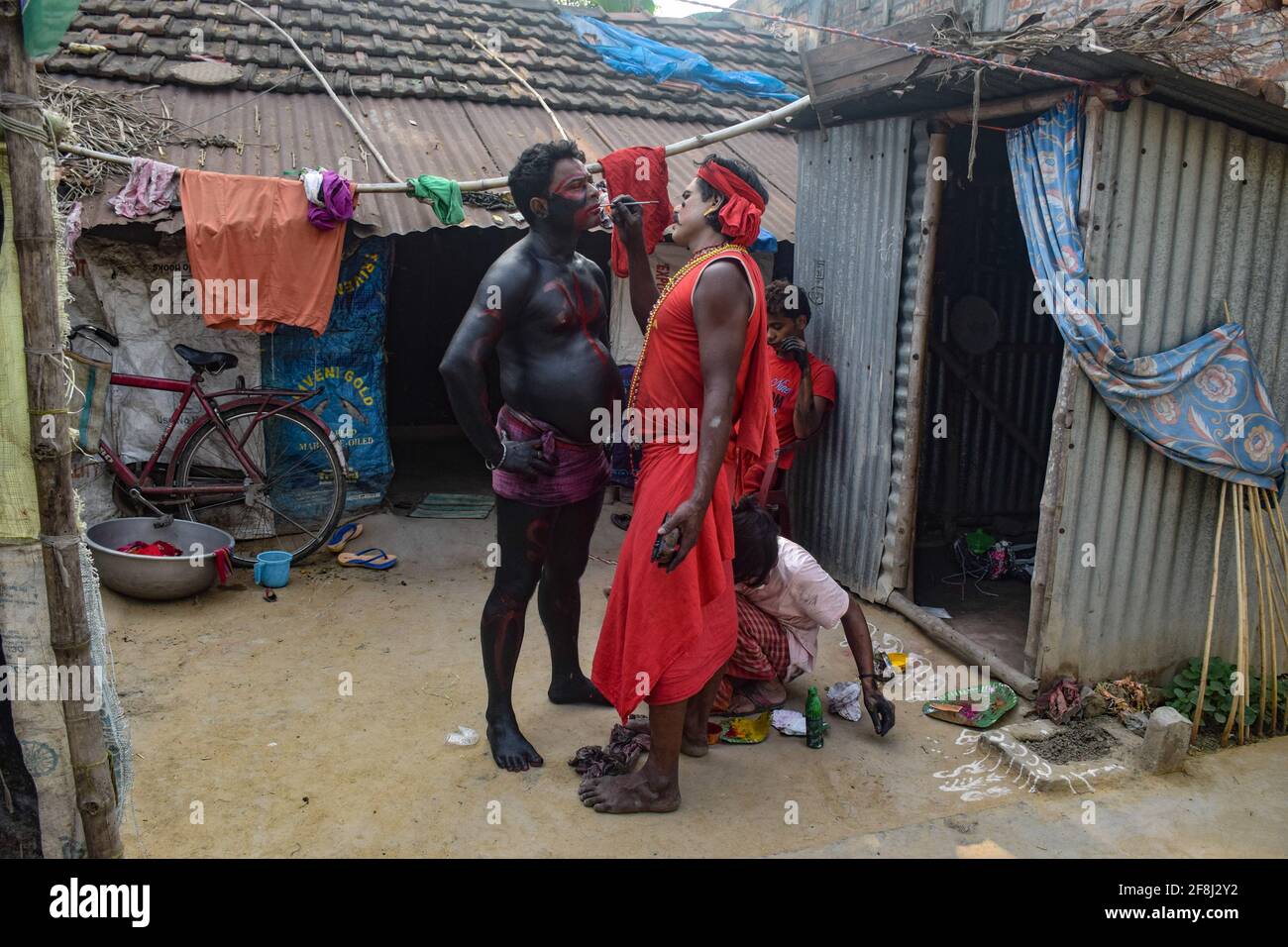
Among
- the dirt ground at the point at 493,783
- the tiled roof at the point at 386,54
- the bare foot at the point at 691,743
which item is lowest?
the dirt ground at the point at 493,783

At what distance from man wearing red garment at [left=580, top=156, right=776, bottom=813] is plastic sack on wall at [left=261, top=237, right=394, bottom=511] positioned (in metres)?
3.55

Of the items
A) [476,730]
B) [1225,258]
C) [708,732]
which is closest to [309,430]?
[476,730]

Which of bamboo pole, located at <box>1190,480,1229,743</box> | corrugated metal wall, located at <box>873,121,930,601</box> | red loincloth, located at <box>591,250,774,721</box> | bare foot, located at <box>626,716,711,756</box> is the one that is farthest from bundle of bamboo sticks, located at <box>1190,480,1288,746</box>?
red loincloth, located at <box>591,250,774,721</box>

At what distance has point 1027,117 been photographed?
5.12m

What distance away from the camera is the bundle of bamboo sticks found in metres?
4.11

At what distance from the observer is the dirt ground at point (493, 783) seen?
3158mm

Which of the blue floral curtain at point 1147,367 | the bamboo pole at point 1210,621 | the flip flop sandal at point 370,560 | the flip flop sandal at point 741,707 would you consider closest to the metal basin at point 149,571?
the flip flop sandal at point 370,560

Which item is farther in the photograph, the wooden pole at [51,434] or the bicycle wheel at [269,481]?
the bicycle wheel at [269,481]

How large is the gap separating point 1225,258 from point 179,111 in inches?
255

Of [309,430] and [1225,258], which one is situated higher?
[1225,258]

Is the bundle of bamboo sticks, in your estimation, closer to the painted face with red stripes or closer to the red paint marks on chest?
the red paint marks on chest

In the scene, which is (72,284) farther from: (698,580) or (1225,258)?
(1225,258)

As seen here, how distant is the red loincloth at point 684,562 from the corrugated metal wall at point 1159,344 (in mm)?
1808

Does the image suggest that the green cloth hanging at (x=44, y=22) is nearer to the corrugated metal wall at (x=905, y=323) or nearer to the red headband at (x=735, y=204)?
the red headband at (x=735, y=204)
